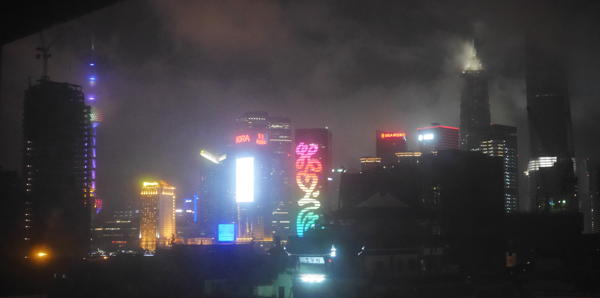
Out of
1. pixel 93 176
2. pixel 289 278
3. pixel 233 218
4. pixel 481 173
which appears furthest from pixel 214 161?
pixel 289 278

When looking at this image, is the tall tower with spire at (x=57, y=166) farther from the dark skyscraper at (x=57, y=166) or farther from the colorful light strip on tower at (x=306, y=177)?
the colorful light strip on tower at (x=306, y=177)

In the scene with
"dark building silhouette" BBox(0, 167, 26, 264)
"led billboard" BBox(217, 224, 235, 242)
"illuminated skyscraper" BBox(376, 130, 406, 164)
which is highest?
"illuminated skyscraper" BBox(376, 130, 406, 164)

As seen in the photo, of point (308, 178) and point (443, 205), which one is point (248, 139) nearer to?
point (308, 178)

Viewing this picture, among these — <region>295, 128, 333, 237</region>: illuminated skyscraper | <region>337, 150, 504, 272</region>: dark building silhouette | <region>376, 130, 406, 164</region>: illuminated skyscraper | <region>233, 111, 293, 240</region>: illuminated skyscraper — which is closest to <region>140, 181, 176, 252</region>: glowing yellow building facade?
<region>233, 111, 293, 240</region>: illuminated skyscraper

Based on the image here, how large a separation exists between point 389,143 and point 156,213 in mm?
83947

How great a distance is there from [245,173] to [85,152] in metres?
38.4

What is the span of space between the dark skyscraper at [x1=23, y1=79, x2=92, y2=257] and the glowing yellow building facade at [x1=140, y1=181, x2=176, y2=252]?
52618 mm

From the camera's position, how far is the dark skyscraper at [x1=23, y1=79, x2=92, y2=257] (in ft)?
316

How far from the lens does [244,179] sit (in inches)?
4144

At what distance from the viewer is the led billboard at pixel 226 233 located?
88875 mm

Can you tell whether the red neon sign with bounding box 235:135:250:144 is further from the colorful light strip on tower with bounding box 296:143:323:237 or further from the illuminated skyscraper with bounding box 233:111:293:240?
the colorful light strip on tower with bounding box 296:143:323:237

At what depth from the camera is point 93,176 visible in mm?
125500

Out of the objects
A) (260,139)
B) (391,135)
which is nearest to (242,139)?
(260,139)

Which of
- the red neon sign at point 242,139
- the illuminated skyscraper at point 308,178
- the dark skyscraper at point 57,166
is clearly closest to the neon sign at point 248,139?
the red neon sign at point 242,139
